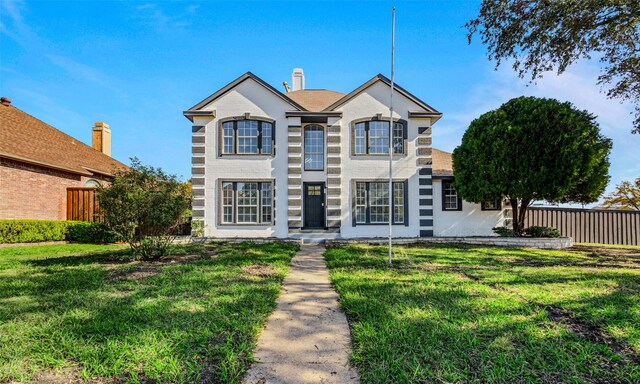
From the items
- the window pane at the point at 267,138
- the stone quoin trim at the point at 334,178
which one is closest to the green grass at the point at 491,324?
the stone quoin trim at the point at 334,178

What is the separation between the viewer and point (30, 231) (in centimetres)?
1231

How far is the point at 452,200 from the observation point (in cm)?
1477

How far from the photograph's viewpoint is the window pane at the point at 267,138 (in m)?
14.2

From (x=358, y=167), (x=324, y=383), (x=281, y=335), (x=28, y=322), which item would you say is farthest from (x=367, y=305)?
(x=358, y=167)

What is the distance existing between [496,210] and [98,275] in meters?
15.3

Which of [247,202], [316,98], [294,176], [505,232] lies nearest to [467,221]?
[505,232]

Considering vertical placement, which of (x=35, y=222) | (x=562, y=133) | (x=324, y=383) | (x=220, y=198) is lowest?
(x=324, y=383)

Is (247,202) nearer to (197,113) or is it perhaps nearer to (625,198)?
(197,113)

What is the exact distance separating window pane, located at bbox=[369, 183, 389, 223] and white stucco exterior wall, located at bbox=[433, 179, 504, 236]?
8.20 feet

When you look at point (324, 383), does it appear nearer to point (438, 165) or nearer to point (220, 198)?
point (220, 198)

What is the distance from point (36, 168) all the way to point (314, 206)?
41.1ft

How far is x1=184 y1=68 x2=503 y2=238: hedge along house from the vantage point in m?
14.0

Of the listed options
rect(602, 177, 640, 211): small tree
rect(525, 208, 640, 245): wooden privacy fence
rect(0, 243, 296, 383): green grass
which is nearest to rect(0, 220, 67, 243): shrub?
rect(0, 243, 296, 383): green grass

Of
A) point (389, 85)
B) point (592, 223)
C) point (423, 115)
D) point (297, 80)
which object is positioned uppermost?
point (297, 80)
